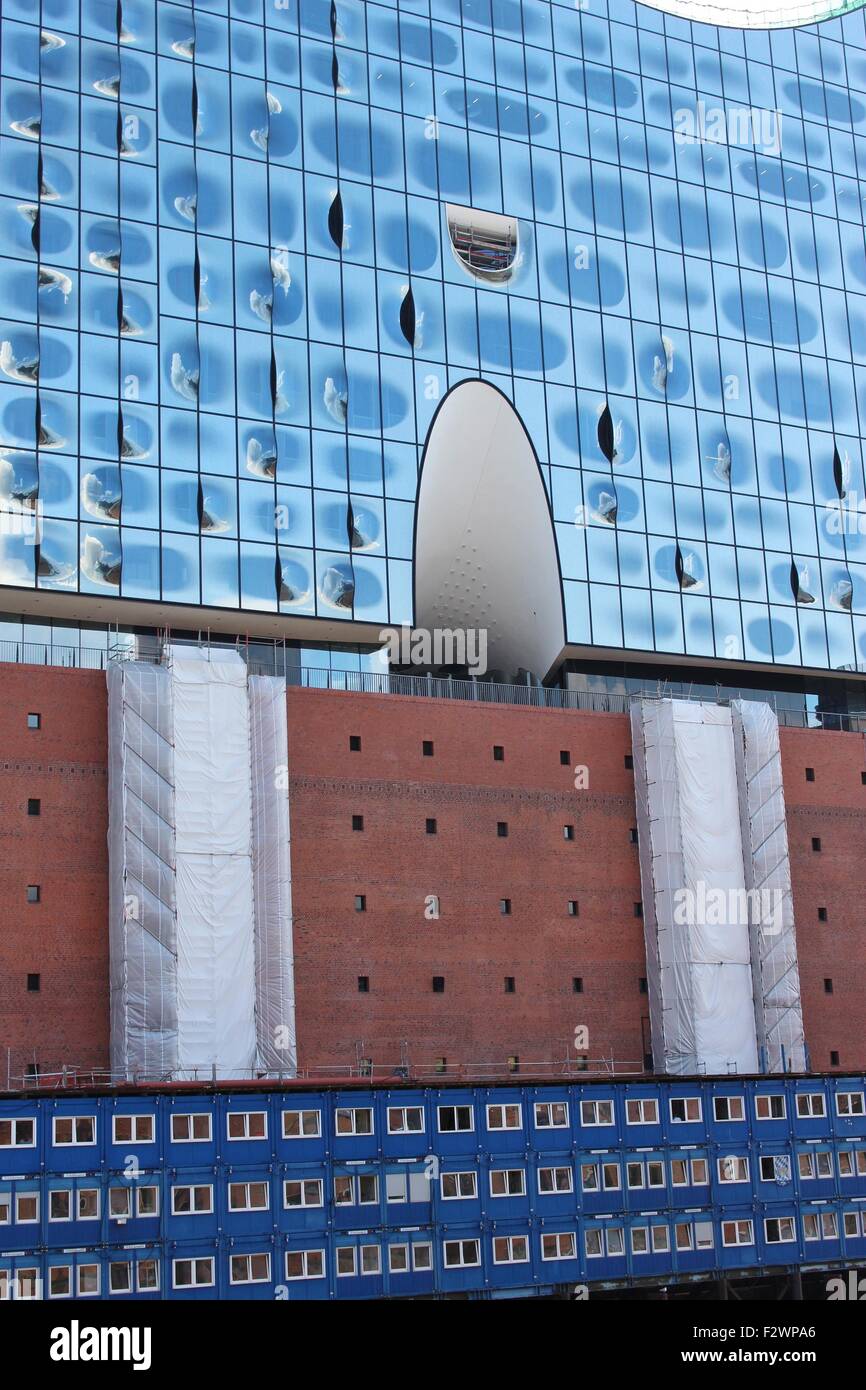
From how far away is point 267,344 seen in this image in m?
43.8

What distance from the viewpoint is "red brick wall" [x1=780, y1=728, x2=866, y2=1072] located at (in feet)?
149

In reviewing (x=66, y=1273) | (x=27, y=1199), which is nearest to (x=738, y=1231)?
(x=66, y=1273)

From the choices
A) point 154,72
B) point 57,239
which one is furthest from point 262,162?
point 57,239

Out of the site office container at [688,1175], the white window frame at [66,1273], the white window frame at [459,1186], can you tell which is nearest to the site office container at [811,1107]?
the site office container at [688,1175]

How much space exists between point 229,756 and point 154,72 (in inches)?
737

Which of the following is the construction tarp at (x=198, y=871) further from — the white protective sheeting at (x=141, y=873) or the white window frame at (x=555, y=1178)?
the white window frame at (x=555, y=1178)

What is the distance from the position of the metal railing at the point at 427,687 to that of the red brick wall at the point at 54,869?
1254 mm

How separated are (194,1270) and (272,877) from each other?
11488 mm

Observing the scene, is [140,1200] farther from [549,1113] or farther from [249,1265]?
[549,1113]

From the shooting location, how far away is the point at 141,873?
120 ft

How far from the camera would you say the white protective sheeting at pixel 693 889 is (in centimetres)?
4291

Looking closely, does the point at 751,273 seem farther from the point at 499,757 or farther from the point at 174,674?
the point at 174,674

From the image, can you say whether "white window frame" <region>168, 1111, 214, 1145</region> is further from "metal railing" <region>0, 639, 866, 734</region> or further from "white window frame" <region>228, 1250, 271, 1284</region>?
"metal railing" <region>0, 639, 866, 734</region>

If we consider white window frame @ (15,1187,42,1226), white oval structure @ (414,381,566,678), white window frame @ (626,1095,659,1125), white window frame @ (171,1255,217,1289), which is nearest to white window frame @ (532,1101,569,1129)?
white window frame @ (626,1095,659,1125)
